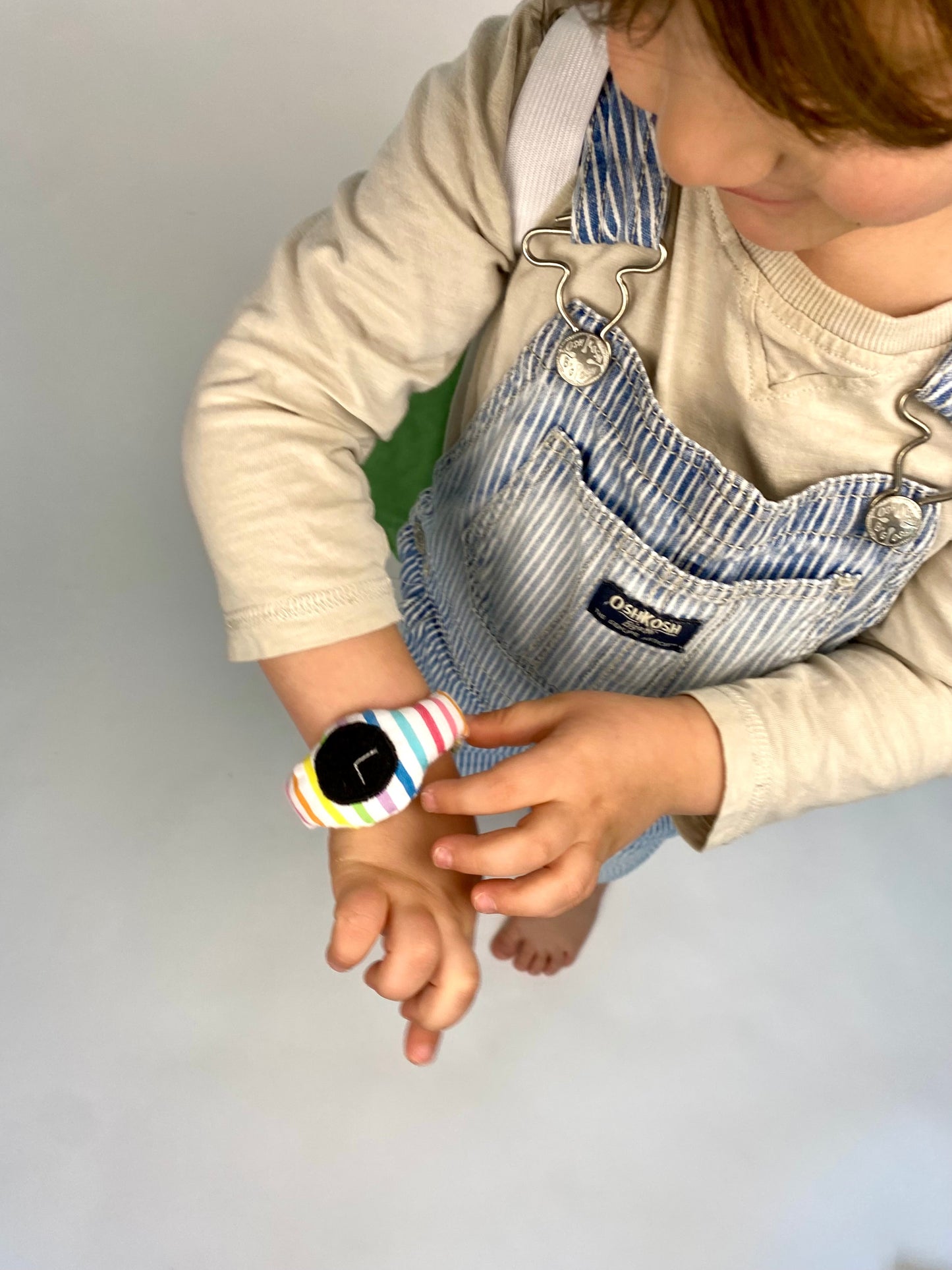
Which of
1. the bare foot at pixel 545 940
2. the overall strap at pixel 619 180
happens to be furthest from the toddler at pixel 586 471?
the bare foot at pixel 545 940

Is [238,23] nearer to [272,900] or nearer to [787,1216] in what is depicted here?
Answer: [272,900]

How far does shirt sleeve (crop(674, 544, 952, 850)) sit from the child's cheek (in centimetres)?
25

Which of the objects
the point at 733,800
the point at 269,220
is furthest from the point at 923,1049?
the point at 269,220

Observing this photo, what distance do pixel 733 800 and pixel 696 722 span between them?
1.7 inches

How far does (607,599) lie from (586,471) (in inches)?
2.7

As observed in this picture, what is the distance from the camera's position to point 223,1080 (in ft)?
2.40

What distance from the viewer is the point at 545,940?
31.5 inches

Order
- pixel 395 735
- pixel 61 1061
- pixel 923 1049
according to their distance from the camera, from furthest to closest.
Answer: pixel 923 1049 < pixel 61 1061 < pixel 395 735

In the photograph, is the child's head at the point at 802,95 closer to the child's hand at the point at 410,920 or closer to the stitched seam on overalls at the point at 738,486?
the stitched seam on overalls at the point at 738,486

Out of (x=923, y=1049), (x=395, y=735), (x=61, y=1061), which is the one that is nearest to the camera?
(x=395, y=735)

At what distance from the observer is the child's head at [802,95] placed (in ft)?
0.74

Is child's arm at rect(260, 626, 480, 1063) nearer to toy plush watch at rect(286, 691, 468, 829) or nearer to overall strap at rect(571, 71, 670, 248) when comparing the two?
toy plush watch at rect(286, 691, 468, 829)

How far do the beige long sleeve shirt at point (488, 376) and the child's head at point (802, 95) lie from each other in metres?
0.12

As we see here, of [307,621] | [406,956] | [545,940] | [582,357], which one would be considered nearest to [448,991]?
[406,956]
